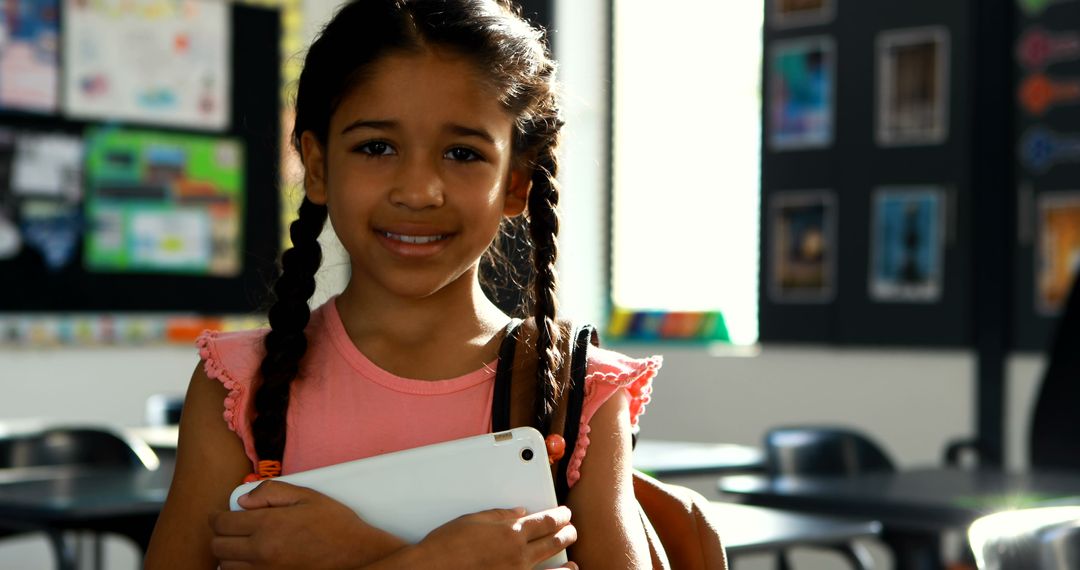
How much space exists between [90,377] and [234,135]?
3.66 feet

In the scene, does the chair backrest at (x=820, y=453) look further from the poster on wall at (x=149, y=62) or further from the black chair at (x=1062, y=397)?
the poster on wall at (x=149, y=62)

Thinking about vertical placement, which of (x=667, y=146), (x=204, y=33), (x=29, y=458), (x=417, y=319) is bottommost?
(x=29, y=458)

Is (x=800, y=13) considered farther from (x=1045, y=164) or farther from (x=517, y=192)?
(x=517, y=192)

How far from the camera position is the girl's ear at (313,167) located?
1354 millimetres

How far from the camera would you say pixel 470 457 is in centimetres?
118

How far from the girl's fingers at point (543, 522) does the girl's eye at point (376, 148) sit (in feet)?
1.17

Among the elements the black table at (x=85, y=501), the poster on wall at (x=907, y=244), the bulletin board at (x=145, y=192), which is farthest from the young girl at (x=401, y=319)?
the poster on wall at (x=907, y=244)

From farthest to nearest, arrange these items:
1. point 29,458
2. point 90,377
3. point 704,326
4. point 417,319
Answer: point 704,326 → point 90,377 → point 29,458 → point 417,319

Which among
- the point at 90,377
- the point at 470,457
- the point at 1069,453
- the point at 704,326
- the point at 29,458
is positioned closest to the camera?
the point at 470,457

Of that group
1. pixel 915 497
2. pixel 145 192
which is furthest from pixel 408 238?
pixel 145 192

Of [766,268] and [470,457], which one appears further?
[766,268]

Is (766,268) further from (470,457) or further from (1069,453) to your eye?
(470,457)

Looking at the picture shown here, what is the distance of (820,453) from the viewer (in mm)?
3447

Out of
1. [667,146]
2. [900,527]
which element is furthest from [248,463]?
[667,146]
